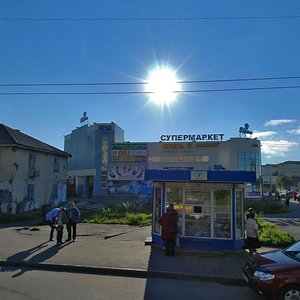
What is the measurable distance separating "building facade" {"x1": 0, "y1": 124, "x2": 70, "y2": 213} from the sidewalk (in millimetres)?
13087

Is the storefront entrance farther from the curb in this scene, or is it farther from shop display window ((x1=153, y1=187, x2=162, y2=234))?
the curb

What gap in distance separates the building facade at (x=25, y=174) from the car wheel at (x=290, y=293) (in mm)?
23978

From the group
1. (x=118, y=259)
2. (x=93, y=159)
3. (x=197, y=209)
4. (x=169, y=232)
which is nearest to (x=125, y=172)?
(x=93, y=159)

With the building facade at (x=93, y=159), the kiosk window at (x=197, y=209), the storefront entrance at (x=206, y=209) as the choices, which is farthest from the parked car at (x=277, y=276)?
the building facade at (x=93, y=159)

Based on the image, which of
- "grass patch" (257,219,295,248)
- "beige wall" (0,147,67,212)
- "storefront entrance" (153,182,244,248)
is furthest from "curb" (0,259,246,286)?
"beige wall" (0,147,67,212)

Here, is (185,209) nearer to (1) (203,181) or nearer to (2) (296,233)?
(1) (203,181)

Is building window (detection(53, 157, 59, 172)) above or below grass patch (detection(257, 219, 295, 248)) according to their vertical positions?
above

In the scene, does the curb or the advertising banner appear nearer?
the curb

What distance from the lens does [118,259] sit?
10.9 metres

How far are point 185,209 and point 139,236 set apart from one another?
141 inches

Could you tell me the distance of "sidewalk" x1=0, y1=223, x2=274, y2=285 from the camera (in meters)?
9.55

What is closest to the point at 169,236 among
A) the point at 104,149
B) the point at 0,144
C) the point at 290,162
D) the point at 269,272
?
the point at 269,272

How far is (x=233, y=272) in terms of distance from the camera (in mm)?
9641

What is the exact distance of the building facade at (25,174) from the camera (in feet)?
88.1
